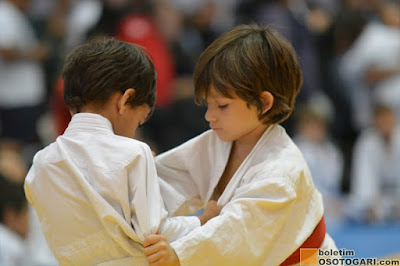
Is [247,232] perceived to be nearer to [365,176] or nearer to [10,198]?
[10,198]

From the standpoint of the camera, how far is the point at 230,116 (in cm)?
264

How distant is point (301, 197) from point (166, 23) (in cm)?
468

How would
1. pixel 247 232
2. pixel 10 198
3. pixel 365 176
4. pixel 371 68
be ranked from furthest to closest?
pixel 371 68 < pixel 365 176 < pixel 10 198 < pixel 247 232

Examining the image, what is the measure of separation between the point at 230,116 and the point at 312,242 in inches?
23.1

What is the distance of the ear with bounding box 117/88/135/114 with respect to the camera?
2471mm

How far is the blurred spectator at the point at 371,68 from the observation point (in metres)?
7.38

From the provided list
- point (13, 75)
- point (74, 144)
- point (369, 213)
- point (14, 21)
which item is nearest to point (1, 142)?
point (13, 75)

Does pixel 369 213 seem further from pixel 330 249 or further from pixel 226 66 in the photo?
pixel 226 66

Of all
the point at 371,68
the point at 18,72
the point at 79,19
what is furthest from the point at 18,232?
the point at 371,68

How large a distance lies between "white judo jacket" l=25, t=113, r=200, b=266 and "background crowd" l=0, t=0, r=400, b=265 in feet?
10.6

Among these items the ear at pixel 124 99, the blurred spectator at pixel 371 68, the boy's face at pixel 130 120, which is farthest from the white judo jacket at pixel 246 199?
the blurred spectator at pixel 371 68

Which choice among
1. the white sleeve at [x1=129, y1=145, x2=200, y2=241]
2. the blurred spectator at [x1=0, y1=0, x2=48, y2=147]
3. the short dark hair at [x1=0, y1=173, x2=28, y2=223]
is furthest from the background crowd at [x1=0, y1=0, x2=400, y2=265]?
the white sleeve at [x1=129, y1=145, x2=200, y2=241]

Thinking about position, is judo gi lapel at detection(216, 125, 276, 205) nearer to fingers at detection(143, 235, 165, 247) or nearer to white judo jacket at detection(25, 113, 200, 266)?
white judo jacket at detection(25, 113, 200, 266)

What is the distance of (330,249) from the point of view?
2.76m
